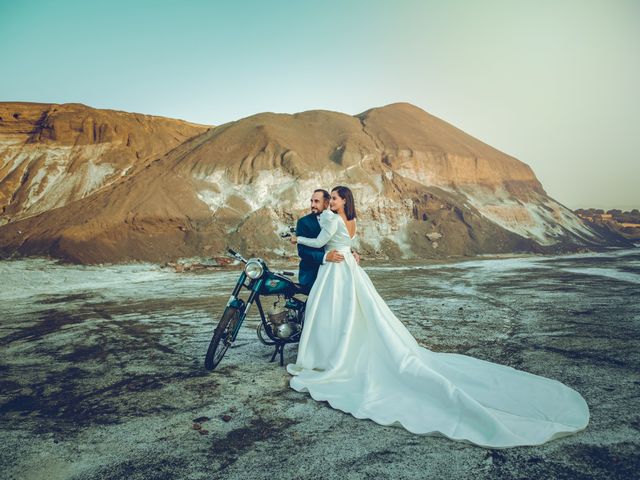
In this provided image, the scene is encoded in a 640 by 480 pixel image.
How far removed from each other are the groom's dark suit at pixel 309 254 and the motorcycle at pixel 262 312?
142 millimetres

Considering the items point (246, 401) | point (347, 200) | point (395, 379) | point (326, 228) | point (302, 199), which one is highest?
point (302, 199)

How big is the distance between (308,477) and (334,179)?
28194mm

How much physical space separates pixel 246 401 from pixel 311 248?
1871 mm

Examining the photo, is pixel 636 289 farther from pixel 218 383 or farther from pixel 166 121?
pixel 166 121

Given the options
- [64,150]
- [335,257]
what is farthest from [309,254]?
[64,150]

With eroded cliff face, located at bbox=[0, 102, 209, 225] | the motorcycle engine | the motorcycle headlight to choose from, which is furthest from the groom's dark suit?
eroded cliff face, located at bbox=[0, 102, 209, 225]

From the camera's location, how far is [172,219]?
24.8m

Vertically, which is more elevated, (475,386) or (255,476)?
(475,386)

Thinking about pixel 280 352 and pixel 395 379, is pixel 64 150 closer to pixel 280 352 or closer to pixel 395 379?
pixel 280 352

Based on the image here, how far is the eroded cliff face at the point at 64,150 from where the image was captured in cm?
3269

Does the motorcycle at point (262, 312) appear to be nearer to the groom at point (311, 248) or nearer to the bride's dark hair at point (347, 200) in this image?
the groom at point (311, 248)

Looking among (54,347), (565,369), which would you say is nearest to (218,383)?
(54,347)

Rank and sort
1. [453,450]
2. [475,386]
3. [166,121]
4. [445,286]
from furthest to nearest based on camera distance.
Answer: [166,121] → [445,286] → [475,386] → [453,450]

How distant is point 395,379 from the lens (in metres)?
3.87
